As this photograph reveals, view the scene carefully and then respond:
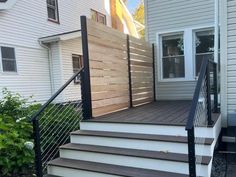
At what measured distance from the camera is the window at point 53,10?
10.6 meters

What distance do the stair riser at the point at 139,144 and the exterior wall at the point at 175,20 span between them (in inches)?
155

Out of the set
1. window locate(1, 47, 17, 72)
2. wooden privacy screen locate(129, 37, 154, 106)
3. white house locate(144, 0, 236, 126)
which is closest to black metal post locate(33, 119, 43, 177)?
wooden privacy screen locate(129, 37, 154, 106)

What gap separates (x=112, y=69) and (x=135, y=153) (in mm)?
2087

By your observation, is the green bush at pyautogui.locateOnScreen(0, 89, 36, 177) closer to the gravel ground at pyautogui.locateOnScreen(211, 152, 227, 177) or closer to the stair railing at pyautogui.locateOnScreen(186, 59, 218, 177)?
the stair railing at pyautogui.locateOnScreen(186, 59, 218, 177)

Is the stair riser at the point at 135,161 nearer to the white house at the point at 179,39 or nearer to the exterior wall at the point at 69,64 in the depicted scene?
the white house at the point at 179,39

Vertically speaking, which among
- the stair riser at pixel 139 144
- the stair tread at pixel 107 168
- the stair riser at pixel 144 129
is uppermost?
the stair riser at pixel 144 129

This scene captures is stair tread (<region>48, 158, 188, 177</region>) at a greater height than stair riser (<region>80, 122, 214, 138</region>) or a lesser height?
lesser

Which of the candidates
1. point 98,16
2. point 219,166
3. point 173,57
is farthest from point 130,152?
point 98,16

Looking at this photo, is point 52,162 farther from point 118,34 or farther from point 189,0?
point 189,0

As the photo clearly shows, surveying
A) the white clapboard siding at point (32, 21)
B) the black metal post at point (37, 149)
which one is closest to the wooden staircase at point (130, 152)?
the black metal post at point (37, 149)

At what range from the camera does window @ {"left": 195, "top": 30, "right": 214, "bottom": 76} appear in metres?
6.68

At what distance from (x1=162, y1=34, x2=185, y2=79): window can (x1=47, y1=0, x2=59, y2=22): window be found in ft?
18.9

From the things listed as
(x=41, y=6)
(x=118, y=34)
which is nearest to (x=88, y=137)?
(x=118, y=34)

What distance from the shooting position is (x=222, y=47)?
4258 millimetres
